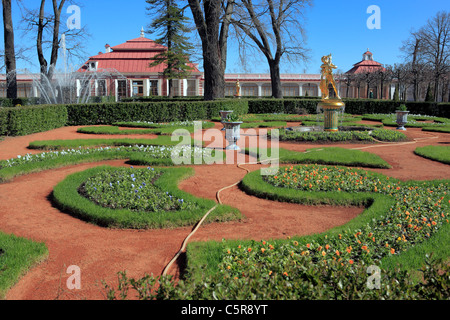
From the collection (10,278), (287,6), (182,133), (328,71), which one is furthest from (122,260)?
(287,6)

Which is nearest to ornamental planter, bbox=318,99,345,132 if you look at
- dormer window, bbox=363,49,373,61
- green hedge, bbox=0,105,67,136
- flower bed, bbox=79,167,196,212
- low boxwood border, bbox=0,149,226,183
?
low boxwood border, bbox=0,149,226,183

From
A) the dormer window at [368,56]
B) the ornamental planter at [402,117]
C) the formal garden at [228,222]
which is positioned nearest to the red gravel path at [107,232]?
the formal garden at [228,222]

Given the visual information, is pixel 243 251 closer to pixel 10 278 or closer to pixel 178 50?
pixel 10 278

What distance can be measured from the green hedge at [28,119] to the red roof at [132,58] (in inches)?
1018

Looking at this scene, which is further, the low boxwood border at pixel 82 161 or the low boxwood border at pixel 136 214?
the low boxwood border at pixel 82 161

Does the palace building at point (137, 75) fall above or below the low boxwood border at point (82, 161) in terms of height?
above

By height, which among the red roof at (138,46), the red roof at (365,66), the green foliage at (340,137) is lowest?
the green foliage at (340,137)

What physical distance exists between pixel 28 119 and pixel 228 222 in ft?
34.2

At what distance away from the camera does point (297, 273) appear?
2.80m

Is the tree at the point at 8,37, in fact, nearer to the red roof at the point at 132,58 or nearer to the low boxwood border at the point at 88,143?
the low boxwood border at the point at 88,143

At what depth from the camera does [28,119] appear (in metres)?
12.7

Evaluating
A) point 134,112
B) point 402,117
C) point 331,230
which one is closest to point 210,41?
point 134,112

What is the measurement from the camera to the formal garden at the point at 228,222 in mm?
2529

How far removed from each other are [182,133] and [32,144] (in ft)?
14.8
